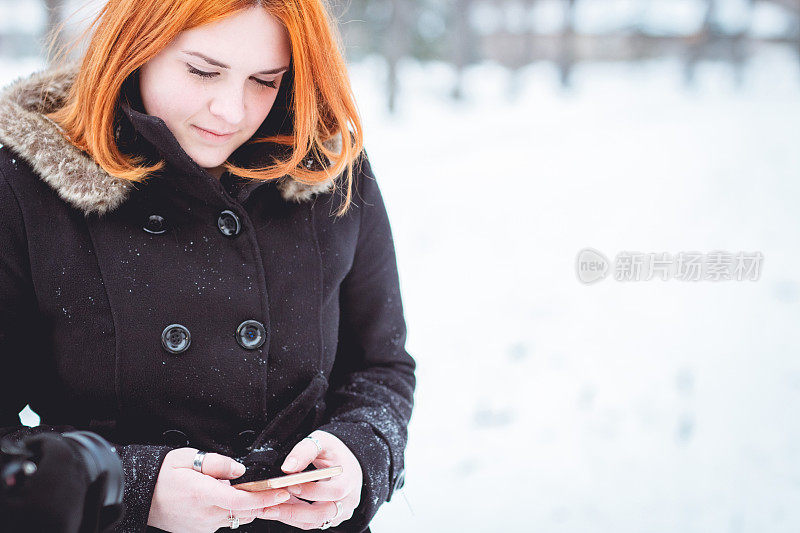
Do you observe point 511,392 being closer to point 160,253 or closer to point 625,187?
point 160,253

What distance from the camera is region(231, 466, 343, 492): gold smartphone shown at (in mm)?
1085

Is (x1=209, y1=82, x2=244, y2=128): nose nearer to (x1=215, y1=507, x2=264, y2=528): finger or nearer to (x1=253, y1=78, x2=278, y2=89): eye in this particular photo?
(x1=253, y1=78, x2=278, y2=89): eye

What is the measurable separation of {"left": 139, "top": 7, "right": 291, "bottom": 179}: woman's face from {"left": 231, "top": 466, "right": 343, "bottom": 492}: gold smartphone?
1.97 ft

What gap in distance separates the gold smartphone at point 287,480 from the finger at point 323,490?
0.04m

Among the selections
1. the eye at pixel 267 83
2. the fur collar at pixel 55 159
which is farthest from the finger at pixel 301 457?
the eye at pixel 267 83

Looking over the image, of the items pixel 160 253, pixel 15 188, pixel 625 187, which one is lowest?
pixel 625 187

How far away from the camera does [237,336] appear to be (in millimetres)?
1262

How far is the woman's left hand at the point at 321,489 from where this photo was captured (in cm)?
118

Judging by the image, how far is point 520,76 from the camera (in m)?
9.20

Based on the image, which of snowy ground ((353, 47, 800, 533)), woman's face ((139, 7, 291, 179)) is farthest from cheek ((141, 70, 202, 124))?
snowy ground ((353, 47, 800, 533))

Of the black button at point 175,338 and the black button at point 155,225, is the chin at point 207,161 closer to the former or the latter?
the black button at point 155,225

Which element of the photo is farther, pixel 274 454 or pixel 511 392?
pixel 511 392

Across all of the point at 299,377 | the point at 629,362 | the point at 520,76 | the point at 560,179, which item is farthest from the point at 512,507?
the point at 520,76

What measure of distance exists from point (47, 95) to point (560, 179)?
537 centimetres
